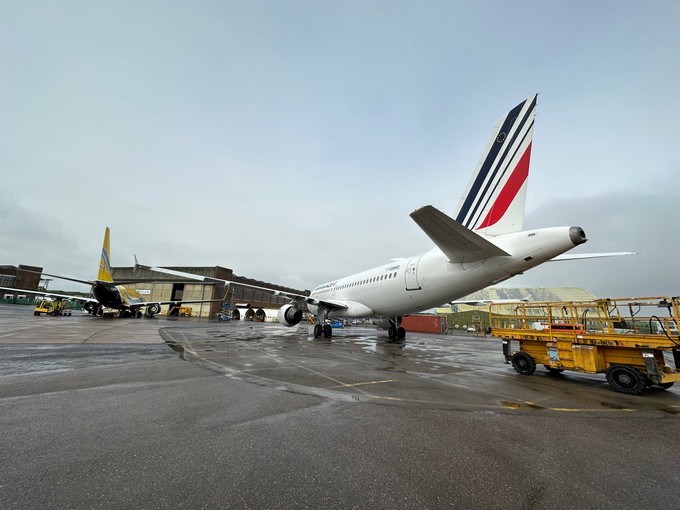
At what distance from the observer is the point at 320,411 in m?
4.30

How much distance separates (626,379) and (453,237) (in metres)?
5.30

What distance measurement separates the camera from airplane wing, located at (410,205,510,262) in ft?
25.0

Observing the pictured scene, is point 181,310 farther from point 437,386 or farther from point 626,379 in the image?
point 626,379

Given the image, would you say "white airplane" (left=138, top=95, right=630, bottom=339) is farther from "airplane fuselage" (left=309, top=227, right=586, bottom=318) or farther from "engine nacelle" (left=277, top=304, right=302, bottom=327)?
"engine nacelle" (left=277, top=304, right=302, bottom=327)

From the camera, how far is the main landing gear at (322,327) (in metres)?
19.0

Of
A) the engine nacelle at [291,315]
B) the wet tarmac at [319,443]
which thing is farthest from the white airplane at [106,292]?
the wet tarmac at [319,443]

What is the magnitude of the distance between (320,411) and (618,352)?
8.07 metres

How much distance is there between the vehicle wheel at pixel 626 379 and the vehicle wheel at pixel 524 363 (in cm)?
176

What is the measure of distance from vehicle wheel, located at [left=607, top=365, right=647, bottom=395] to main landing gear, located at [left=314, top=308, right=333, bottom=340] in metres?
14.2

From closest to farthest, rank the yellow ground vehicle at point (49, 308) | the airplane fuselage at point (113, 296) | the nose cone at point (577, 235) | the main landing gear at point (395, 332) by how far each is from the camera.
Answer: the nose cone at point (577, 235) → the main landing gear at point (395, 332) → the airplane fuselage at point (113, 296) → the yellow ground vehicle at point (49, 308)

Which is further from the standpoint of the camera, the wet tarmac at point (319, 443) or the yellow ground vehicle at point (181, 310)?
the yellow ground vehicle at point (181, 310)

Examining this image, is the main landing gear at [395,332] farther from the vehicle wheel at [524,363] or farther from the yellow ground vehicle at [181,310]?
the yellow ground vehicle at [181,310]

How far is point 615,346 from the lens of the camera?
712 centimetres

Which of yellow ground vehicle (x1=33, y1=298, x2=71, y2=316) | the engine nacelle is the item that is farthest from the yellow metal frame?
yellow ground vehicle (x1=33, y1=298, x2=71, y2=316)
